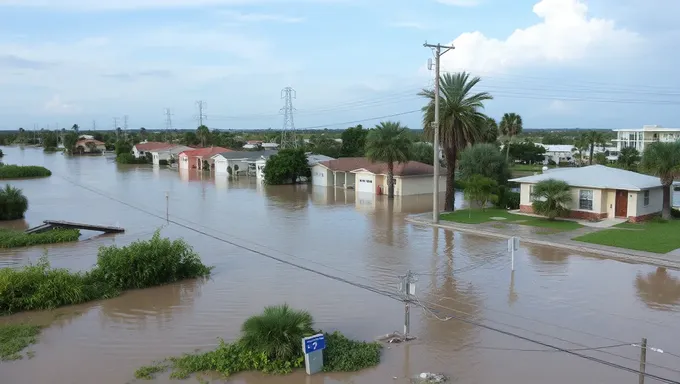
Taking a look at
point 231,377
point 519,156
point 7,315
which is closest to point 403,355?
point 231,377

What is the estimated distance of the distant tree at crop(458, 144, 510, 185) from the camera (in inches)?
1735

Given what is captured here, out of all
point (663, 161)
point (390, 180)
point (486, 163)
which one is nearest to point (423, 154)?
point (390, 180)

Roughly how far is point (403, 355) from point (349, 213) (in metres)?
24.4

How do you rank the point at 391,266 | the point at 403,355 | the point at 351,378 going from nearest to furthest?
the point at 351,378, the point at 403,355, the point at 391,266

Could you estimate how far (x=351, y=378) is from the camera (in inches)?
466

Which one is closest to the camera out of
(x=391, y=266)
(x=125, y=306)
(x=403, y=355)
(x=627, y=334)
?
(x=403, y=355)

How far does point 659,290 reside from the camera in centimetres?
1820

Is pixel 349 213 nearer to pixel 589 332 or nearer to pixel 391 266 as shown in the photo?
pixel 391 266

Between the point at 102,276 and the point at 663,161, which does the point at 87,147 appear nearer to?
the point at 102,276

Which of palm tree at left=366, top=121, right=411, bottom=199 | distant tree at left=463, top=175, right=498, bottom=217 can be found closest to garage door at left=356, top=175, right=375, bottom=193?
palm tree at left=366, top=121, right=411, bottom=199

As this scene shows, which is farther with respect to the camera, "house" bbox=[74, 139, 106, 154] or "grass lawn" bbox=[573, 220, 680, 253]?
"house" bbox=[74, 139, 106, 154]

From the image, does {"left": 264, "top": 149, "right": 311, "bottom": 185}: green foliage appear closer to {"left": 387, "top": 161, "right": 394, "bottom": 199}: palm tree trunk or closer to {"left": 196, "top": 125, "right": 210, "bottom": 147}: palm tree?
{"left": 387, "top": 161, "right": 394, "bottom": 199}: palm tree trunk

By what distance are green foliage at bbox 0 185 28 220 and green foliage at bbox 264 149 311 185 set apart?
2443cm

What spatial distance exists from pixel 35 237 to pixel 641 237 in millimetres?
27420
